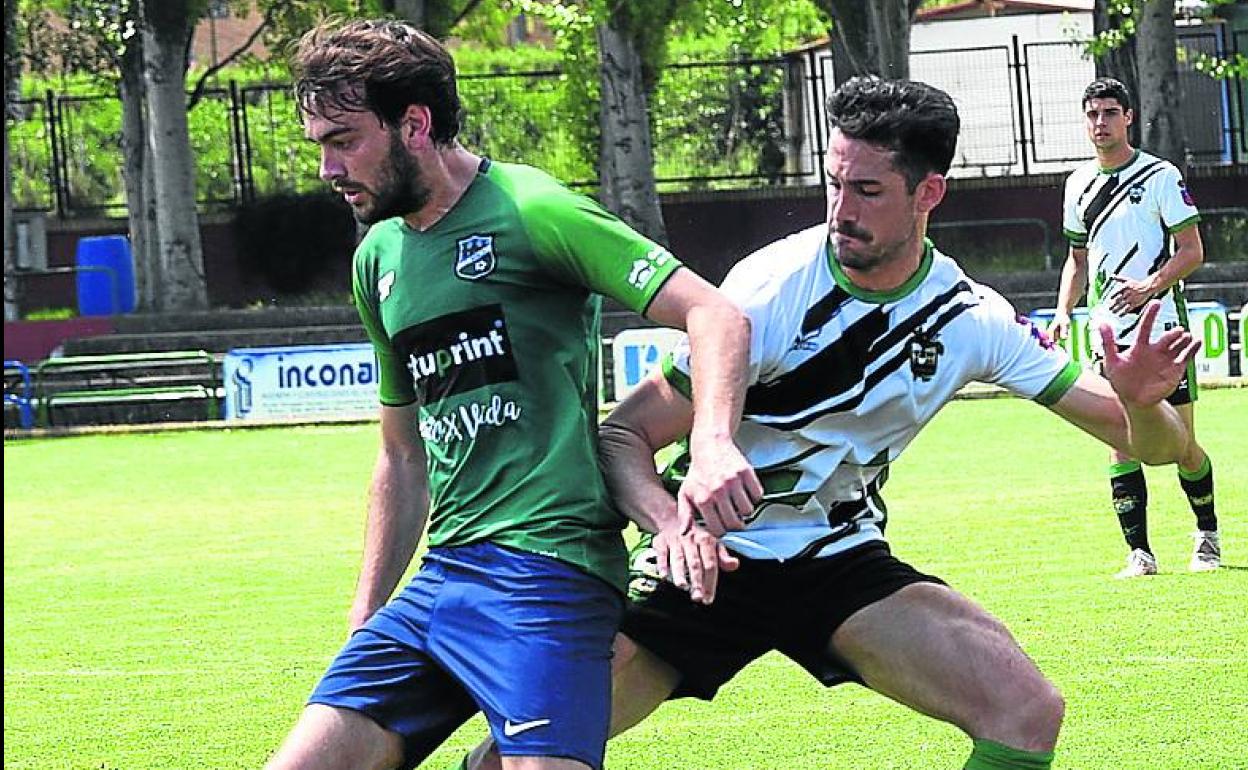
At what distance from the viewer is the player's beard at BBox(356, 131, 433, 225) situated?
454 centimetres

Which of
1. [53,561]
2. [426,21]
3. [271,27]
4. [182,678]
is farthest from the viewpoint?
[271,27]

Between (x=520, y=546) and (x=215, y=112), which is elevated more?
(x=215, y=112)

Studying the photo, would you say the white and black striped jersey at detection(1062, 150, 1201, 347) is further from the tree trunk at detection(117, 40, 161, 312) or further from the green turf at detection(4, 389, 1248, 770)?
the tree trunk at detection(117, 40, 161, 312)

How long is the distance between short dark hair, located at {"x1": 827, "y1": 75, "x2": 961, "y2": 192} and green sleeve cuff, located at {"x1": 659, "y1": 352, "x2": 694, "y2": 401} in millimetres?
649

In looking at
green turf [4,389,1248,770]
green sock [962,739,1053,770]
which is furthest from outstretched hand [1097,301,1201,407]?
green turf [4,389,1248,770]

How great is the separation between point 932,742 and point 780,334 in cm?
267

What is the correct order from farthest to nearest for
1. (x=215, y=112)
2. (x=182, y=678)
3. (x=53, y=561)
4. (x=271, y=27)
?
(x=215, y=112) → (x=271, y=27) → (x=53, y=561) → (x=182, y=678)

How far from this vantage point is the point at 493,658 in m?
4.44

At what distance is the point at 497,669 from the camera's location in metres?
4.42

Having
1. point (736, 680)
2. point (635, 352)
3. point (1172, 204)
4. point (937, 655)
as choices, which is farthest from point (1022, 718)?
point (635, 352)

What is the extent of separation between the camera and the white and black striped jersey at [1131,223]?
35.0ft

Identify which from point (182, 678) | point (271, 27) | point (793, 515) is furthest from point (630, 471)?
point (271, 27)

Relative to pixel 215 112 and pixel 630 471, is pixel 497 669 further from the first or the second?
pixel 215 112

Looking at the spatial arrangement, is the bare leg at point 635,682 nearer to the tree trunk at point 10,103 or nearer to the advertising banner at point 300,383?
the advertising banner at point 300,383
